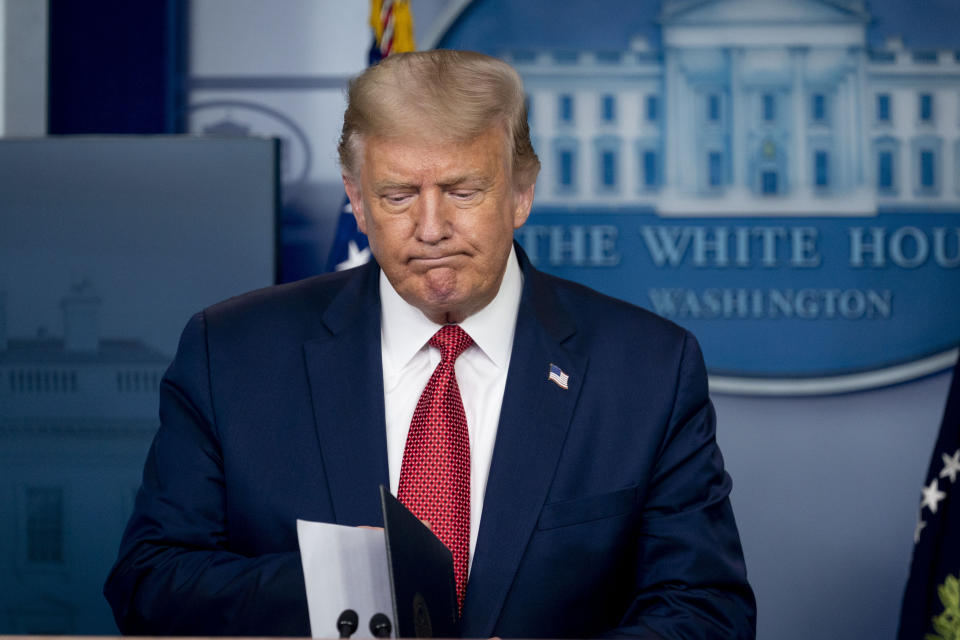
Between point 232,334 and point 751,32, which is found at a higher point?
point 751,32

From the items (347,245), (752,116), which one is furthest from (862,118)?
(347,245)

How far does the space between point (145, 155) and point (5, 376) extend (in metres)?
0.70

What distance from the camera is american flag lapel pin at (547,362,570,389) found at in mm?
1619

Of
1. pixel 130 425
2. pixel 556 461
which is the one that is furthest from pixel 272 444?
pixel 130 425

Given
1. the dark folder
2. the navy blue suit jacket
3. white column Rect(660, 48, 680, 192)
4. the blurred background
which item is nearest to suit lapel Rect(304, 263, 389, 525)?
the navy blue suit jacket

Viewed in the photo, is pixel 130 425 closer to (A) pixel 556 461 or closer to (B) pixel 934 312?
(A) pixel 556 461

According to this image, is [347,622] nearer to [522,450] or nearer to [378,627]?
[378,627]

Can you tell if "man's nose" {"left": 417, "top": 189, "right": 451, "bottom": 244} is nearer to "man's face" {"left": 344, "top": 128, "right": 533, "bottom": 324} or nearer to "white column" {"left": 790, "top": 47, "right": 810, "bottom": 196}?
"man's face" {"left": 344, "top": 128, "right": 533, "bottom": 324}

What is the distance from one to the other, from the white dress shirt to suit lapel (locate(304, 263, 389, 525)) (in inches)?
1.3

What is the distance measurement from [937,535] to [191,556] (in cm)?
193

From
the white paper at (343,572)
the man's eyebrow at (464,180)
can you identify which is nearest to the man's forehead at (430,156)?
the man's eyebrow at (464,180)

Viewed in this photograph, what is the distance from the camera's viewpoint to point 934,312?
3188 mm

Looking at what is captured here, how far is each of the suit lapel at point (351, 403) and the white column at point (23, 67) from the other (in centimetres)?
207

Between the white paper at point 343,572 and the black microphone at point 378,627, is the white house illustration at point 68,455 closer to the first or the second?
the white paper at point 343,572
